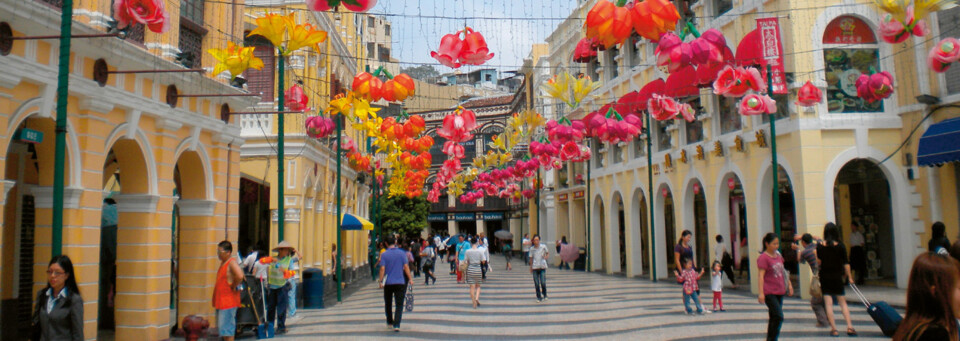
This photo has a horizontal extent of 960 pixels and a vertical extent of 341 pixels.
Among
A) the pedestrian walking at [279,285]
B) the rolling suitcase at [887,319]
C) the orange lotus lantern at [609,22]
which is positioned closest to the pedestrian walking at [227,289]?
the pedestrian walking at [279,285]

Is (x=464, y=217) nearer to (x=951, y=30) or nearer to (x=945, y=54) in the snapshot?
(x=951, y=30)

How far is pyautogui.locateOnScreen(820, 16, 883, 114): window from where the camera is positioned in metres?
14.7

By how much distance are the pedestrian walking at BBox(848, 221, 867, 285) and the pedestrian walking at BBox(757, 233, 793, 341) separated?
9.13m

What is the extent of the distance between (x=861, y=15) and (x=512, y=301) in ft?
32.2

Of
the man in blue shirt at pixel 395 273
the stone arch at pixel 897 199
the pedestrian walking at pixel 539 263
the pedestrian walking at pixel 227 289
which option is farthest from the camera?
the pedestrian walking at pixel 539 263

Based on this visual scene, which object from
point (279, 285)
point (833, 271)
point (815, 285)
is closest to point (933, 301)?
point (833, 271)

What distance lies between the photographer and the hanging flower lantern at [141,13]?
23.7ft

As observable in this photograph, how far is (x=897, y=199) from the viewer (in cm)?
1429

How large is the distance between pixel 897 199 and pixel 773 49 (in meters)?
4.07

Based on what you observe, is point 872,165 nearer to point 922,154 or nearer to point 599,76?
point 922,154

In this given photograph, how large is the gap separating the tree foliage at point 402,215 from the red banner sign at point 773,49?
3638 cm

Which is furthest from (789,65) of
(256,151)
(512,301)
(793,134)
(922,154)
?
(256,151)

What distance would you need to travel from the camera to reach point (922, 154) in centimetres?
1330

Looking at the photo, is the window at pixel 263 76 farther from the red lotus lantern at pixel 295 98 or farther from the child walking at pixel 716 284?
the child walking at pixel 716 284
